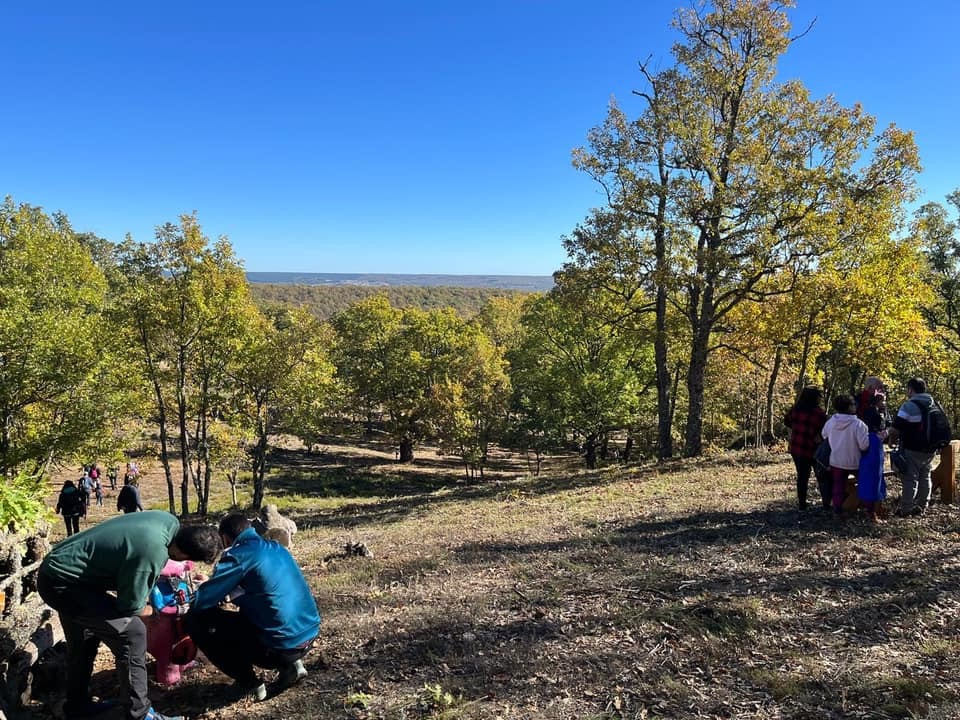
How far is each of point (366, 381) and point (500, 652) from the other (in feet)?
125

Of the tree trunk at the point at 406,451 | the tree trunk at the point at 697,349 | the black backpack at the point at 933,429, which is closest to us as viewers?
the black backpack at the point at 933,429

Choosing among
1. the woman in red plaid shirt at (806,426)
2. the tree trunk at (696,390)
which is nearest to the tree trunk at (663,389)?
the tree trunk at (696,390)

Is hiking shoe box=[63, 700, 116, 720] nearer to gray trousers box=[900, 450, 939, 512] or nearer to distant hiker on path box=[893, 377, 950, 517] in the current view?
distant hiker on path box=[893, 377, 950, 517]

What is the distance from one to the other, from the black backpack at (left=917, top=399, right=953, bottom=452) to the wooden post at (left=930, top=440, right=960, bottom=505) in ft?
3.11

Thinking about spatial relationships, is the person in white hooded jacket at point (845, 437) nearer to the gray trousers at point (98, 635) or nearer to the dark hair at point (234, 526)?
the dark hair at point (234, 526)

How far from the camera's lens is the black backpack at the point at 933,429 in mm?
7000

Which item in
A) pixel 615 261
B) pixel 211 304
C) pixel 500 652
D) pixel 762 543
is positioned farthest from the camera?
pixel 211 304

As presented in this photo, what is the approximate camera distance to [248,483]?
32969 millimetres

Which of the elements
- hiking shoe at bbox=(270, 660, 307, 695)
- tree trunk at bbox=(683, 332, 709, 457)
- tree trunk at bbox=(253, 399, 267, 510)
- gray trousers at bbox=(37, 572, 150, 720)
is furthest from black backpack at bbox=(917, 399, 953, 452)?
tree trunk at bbox=(253, 399, 267, 510)

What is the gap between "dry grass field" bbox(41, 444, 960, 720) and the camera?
4078mm

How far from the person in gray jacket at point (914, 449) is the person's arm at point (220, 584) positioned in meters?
7.73

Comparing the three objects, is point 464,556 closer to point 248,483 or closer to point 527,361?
point 527,361

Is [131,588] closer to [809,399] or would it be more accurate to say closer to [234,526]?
[234,526]

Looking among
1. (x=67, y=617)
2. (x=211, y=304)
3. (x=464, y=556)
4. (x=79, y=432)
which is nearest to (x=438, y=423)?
(x=211, y=304)
